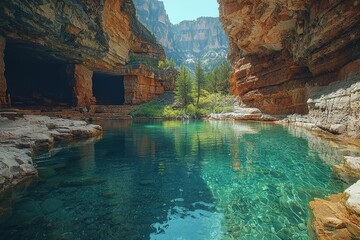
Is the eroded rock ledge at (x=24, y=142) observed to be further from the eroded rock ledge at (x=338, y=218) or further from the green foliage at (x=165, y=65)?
the green foliage at (x=165, y=65)

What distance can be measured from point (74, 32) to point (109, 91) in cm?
2448

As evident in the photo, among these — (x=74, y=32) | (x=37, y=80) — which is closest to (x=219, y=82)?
(x=74, y=32)

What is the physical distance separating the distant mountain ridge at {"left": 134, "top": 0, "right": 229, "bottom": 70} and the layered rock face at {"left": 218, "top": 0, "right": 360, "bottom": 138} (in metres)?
125

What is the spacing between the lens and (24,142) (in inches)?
333

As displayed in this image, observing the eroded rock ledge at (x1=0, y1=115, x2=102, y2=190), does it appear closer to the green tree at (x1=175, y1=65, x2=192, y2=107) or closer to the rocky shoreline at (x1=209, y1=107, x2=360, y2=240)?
the rocky shoreline at (x1=209, y1=107, x2=360, y2=240)

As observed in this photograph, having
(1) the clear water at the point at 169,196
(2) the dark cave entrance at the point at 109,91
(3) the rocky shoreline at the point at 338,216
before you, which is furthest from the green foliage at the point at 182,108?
(3) the rocky shoreline at the point at 338,216

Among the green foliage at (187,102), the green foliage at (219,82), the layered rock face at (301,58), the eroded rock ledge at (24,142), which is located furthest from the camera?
the green foliage at (219,82)

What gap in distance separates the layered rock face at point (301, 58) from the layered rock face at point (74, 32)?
47.3 feet

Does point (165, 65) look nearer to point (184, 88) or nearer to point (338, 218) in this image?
point (184, 88)

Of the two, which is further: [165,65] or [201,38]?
[201,38]

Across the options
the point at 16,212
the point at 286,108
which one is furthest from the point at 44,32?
the point at 286,108

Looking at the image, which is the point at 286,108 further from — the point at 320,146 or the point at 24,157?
the point at 24,157

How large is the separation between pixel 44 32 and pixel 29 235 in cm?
1931

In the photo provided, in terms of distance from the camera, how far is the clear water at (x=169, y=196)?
3814mm
